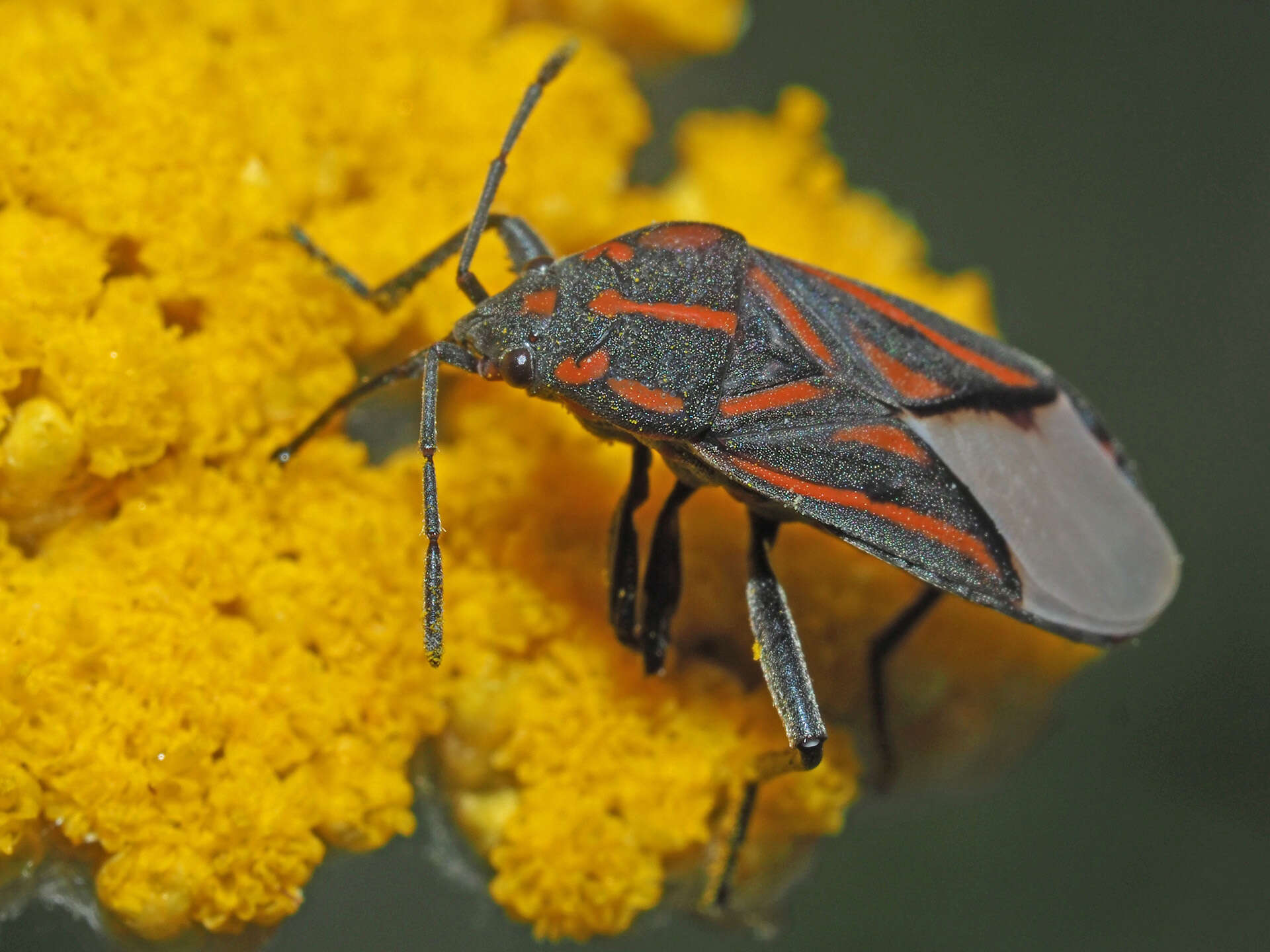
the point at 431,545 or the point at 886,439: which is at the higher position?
the point at 886,439

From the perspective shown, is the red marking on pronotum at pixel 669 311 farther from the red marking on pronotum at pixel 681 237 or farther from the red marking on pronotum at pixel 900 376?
the red marking on pronotum at pixel 900 376

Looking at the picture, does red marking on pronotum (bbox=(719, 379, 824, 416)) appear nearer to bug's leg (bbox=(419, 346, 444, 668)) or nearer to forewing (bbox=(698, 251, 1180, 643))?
forewing (bbox=(698, 251, 1180, 643))

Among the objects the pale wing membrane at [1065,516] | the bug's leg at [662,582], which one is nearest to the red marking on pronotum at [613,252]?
the bug's leg at [662,582]

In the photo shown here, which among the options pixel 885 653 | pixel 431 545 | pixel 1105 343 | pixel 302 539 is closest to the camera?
pixel 431 545

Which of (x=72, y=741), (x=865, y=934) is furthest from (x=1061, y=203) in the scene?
(x=72, y=741)

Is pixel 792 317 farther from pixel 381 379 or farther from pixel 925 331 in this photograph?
pixel 381 379

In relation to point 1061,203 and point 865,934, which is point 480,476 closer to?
point 865,934

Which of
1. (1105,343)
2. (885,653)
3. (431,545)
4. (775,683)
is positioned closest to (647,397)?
(431,545)
